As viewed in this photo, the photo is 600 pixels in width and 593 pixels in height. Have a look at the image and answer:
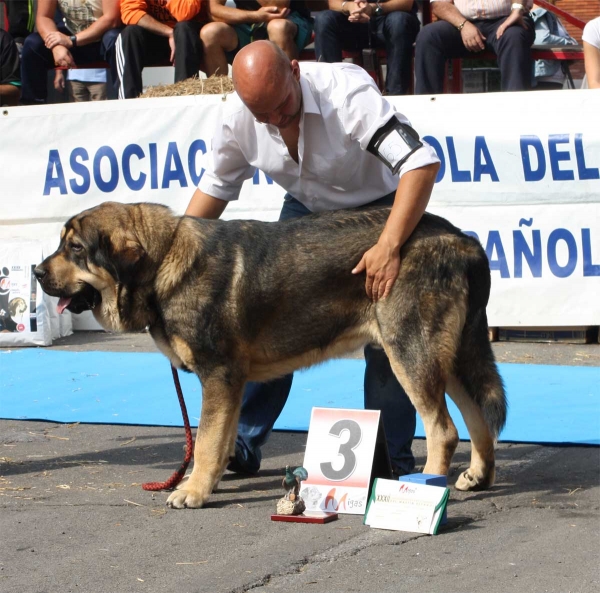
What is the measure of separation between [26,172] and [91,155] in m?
0.67

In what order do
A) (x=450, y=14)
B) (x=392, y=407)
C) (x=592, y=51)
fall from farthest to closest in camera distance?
(x=450, y=14) → (x=592, y=51) → (x=392, y=407)

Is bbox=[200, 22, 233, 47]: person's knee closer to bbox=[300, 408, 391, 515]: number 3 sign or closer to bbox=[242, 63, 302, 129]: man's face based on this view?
bbox=[242, 63, 302, 129]: man's face

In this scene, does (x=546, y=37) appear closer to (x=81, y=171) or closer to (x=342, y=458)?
(x=81, y=171)

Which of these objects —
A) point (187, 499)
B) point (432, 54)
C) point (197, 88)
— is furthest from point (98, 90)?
point (187, 499)

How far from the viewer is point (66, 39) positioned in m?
9.58

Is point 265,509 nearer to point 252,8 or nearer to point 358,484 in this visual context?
point 358,484

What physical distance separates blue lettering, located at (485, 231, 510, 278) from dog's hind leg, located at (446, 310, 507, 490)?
354cm

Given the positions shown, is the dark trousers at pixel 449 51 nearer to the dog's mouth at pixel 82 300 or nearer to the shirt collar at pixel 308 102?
the shirt collar at pixel 308 102

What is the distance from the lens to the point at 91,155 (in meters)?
8.64

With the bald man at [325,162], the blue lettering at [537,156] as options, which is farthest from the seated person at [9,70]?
the bald man at [325,162]

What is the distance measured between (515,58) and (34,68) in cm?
483

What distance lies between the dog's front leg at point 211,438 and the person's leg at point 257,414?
0.53 metres

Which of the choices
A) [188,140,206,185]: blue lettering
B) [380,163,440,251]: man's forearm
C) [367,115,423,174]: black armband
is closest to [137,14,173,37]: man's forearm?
[188,140,206,185]: blue lettering

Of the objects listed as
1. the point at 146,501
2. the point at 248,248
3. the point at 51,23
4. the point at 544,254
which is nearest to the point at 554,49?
the point at 544,254
